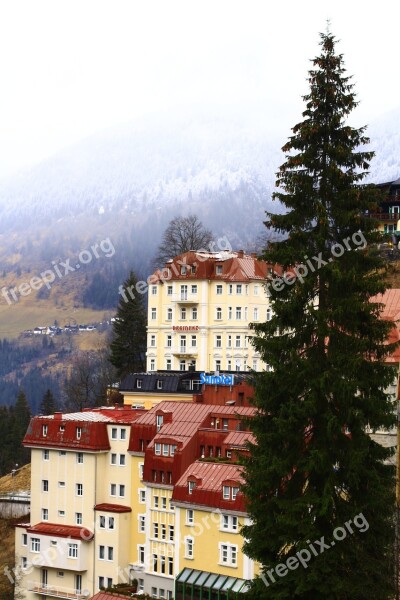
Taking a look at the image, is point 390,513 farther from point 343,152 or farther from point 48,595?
point 48,595

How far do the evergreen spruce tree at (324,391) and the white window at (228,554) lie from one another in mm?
28880

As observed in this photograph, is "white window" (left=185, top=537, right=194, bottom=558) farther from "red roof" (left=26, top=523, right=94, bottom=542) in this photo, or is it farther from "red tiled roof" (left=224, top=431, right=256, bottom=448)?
"red roof" (left=26, top=523, right=94, bottom=542)

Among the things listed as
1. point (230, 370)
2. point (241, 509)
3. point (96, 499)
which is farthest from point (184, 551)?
point (230, 370)

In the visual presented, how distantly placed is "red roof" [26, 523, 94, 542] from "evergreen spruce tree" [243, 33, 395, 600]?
4170 centimetres

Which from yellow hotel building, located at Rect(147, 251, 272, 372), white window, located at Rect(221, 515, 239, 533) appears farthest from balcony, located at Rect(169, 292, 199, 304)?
white window, located at Rect(221, 515, 239, 533)

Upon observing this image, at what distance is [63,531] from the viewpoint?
260 feet

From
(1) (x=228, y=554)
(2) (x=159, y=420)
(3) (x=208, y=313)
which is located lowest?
(1) (x=228, y=554)

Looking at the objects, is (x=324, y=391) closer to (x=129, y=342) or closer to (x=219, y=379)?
(x=219, y=379)

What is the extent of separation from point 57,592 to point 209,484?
686 inches

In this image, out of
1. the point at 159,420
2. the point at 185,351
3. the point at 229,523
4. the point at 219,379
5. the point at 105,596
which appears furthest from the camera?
the point at 185,351

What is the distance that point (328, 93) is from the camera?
39.6 metres

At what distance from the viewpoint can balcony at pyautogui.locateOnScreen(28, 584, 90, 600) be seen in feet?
257

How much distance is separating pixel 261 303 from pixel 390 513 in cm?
6779

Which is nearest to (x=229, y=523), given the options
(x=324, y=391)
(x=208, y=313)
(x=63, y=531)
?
(x=63, y=531)
